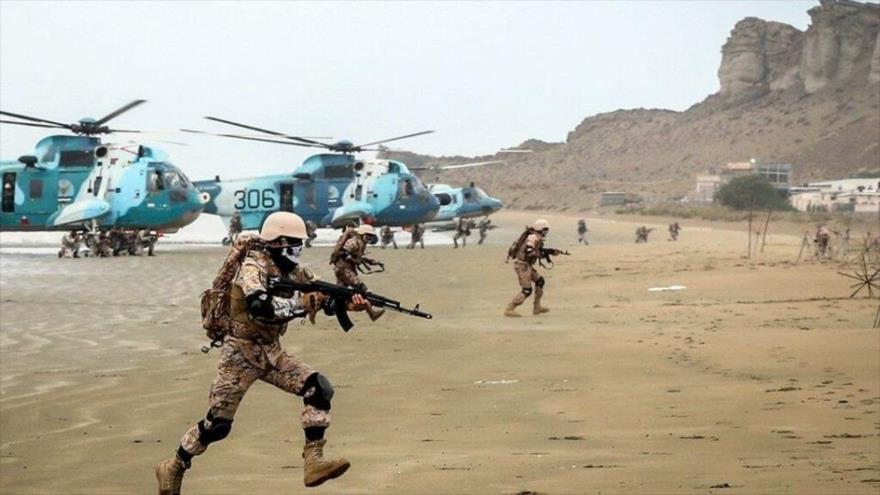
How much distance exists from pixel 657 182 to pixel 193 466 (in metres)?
165

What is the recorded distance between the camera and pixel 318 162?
4941 cm

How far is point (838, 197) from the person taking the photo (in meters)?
110

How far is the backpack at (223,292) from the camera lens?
333 inches

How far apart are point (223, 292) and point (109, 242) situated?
32897mm

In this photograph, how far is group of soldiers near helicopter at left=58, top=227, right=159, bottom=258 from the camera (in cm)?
4003

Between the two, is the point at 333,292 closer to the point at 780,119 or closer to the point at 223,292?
the point at 223,292

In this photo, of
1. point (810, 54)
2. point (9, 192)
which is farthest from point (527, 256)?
point (810, 54)

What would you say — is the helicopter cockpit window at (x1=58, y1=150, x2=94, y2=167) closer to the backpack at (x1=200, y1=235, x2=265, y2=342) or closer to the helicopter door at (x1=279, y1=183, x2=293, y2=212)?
the helicopter door at (x1=279, y1=183, x2=293, y2=212)

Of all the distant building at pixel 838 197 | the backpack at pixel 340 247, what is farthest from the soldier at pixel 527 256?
the distant building at pixel 838 197

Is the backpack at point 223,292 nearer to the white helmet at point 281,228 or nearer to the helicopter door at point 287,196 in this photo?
the white helmet at point 281,228

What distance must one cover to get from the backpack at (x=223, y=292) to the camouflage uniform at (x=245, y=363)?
67mm

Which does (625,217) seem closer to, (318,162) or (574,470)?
(318,162)

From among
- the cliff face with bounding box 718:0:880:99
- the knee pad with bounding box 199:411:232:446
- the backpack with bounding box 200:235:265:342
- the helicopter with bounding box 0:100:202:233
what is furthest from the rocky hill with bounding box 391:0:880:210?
the knee pad with bounding box 199:411:232:446

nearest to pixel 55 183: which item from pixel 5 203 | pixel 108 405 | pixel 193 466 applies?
pixel 5 203
